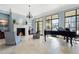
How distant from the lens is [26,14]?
9234 millimetres

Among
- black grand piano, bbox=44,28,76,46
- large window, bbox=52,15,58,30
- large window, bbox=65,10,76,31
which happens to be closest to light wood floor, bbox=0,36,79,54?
black grand piano, bbox=44,28,76,46

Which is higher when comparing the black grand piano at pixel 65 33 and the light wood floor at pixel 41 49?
the black grand piano at pixel 65 33

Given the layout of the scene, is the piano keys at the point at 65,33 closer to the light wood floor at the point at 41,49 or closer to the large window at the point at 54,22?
the large window at the point at 54,22

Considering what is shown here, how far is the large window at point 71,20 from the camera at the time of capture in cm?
771

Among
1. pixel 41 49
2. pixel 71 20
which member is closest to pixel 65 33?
pixel 71 20

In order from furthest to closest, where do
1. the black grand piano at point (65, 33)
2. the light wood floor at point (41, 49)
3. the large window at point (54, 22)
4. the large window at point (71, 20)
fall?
1. the large window at point (54, 22)
2. the large window at point (71, 20)
3. the black grand piano at point (65, 33)
4. the light wood floor at point (41, 49)

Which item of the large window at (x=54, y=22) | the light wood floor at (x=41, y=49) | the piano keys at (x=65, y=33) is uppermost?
the large window at (x=54, y=22)

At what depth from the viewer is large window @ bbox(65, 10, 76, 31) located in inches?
304

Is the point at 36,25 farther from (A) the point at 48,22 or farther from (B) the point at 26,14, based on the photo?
(B) the point at 26,14

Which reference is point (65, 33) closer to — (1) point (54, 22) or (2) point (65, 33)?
(2) point (65, 33)

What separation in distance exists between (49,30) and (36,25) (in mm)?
995

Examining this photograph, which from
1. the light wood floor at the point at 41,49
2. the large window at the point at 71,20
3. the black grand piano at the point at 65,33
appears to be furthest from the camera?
the large window at the point at 71,20

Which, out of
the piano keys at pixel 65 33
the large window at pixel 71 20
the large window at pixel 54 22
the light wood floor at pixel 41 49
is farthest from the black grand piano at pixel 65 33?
the large window at pixel 71 20
